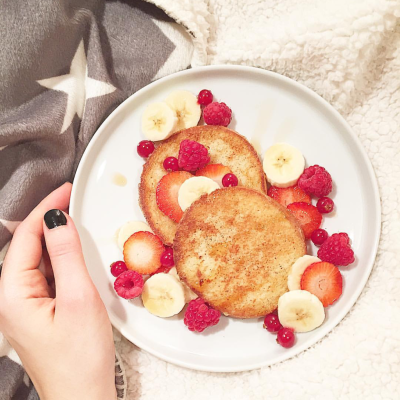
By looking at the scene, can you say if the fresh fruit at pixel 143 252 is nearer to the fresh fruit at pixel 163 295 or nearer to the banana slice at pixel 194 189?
the fresh fruit at pixel 163 295

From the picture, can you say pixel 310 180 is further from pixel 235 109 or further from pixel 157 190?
pixel 157 190

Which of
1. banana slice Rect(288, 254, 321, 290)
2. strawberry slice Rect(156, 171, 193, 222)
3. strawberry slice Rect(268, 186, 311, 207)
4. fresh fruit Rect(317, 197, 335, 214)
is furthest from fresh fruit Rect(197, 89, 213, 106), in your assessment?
banana slice Rect(288, 254, 321, 290)

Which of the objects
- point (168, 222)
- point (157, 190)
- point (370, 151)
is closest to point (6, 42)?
point (157, 190)

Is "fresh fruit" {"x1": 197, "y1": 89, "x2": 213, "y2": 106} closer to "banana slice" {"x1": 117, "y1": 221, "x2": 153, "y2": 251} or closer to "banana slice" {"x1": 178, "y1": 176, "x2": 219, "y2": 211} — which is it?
"banana slice" {"x1": 178, "y1": 176, "x2": 219, "y2": 211}

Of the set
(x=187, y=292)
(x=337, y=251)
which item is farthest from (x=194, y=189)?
(x=337, y=251)

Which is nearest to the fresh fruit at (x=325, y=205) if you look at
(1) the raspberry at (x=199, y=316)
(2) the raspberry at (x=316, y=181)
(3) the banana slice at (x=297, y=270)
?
(2) the raspberry at (x=316, y=181)

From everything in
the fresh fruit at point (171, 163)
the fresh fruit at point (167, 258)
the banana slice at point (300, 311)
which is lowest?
the fresh fruit at point (167, 258)
